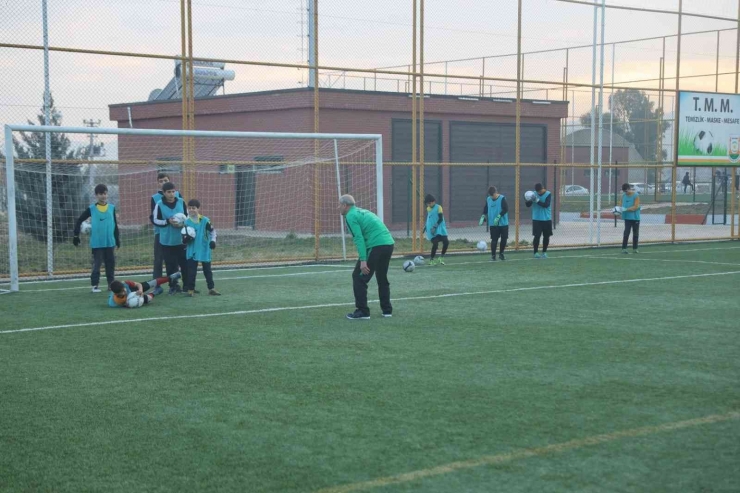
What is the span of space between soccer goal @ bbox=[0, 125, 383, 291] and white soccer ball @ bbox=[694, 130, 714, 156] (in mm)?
9172

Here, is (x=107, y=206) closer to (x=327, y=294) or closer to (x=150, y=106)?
(x=327, y=294)

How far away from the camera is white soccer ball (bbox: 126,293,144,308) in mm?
11812

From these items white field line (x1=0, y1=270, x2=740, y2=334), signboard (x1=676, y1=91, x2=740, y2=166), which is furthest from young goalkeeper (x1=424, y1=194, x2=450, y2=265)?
signboard (x1=676, y1=91, x2=740, y2=166)

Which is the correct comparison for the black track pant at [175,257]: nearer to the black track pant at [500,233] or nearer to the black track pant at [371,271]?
the black track pant at [371,271]

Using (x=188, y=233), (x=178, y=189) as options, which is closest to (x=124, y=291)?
(x=188, y=233)

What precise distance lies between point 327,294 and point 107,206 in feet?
12.1

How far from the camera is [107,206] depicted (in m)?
13.6

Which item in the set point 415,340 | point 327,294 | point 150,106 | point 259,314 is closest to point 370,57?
point 150,106

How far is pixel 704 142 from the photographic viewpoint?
24.6 meters

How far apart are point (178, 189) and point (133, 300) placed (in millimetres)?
10633

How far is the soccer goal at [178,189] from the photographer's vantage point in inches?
632

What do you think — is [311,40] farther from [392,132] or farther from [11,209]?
[392,132]

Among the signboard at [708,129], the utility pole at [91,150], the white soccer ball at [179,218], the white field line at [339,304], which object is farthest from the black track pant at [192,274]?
the signboard at [708,129]

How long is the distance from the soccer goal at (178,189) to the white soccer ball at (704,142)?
9.17m
